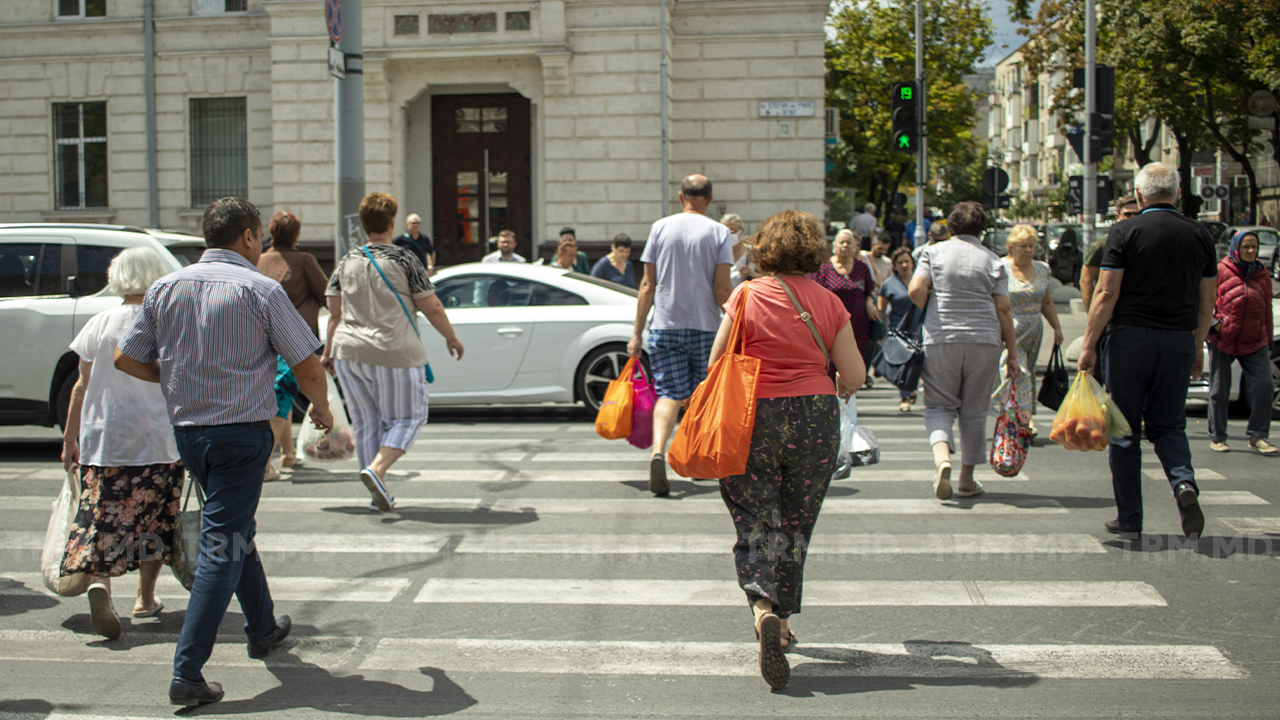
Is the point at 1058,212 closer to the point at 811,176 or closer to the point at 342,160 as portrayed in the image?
the point at 811,176

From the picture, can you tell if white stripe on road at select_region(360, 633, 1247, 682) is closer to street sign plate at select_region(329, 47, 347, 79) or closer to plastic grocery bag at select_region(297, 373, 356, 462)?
plastic grocery bag at select_region(297, 373, 356, 462)

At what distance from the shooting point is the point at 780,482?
4492 mm

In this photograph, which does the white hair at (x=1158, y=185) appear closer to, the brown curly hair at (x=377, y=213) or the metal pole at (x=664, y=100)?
the brown curly hair at (x=377, y=213)

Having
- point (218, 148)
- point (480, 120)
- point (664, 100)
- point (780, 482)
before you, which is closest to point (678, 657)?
point (780, 482)

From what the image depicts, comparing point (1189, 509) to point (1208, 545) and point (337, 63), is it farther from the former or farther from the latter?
point (337, 63)

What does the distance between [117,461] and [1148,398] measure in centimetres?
487

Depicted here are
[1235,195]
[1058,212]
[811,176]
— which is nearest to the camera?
[811,176]

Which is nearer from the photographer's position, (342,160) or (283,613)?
(283,613)

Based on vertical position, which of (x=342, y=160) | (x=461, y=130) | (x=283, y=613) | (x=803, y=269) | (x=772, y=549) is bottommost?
(x=283, y=613)

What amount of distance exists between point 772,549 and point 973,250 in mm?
3486

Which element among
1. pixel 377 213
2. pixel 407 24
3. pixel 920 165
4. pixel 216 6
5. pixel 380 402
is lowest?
pixel 380 402

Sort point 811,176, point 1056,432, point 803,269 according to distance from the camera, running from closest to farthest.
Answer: point 803,269, point 1056,432, point 811,176

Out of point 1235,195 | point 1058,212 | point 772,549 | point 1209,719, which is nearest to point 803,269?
point 772,549

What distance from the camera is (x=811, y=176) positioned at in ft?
72.4
